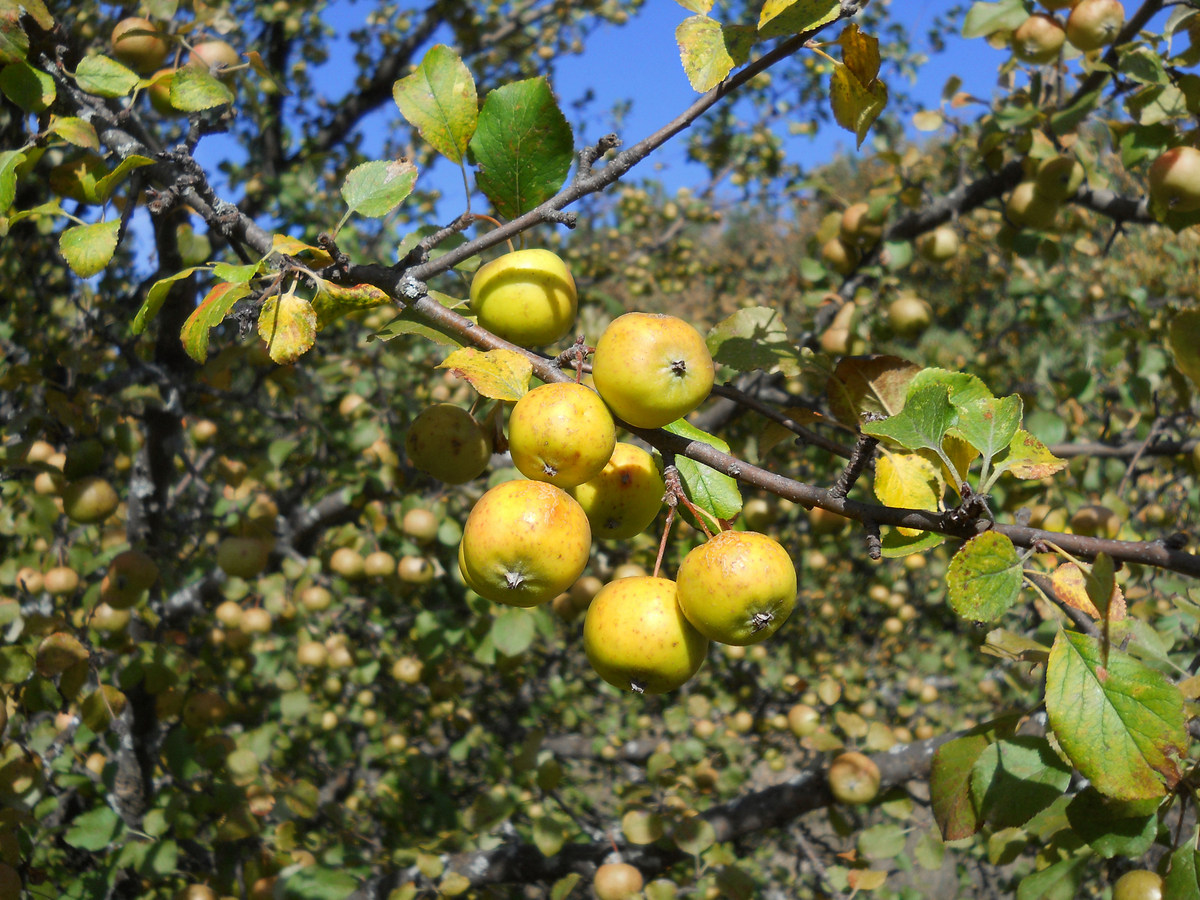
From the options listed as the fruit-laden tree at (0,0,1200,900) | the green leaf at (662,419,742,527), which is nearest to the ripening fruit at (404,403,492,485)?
the fruit-laden tree at (0,0,1200,900)

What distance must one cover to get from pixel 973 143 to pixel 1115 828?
8.29 ft

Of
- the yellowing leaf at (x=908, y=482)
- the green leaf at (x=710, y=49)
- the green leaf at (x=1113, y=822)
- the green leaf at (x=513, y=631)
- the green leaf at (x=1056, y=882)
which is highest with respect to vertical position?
the green leaf at (x=710, y=49)

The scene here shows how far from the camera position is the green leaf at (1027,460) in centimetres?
100

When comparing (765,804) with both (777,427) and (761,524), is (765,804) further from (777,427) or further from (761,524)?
(777,427)

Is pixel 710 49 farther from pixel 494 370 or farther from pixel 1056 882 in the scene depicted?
pixel 1056 882

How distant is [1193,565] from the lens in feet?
2.69

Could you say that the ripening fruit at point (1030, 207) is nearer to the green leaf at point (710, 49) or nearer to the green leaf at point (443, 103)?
the green leaf at point (710, 49)

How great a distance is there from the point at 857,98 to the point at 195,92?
107cm

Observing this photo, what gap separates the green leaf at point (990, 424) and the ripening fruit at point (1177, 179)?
56.5 inches

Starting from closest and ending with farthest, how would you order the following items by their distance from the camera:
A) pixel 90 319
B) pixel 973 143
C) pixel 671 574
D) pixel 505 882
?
pixel 90 319 → pixel 505 882 → pixel 973 143 → pixel 671 574

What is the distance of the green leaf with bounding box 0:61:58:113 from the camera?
4.05ft

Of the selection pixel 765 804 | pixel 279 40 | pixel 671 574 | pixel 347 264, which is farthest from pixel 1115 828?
pixel 279 40

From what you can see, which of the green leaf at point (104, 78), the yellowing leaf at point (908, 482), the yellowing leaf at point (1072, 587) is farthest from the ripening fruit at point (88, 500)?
the yellowing leaf at point (1072, 587)

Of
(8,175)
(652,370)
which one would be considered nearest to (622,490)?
(652,370)
